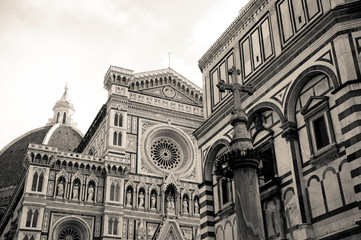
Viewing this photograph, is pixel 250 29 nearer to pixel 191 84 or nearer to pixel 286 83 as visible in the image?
pixel 286 83

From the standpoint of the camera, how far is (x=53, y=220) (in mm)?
28562

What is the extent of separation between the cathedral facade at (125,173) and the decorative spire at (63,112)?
42.9 metres

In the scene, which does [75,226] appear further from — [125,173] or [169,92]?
[169,92]

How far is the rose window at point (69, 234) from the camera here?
28.9m

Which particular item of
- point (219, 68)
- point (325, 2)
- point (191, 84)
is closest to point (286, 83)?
point (325, 2)

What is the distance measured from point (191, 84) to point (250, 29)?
23.5 metres

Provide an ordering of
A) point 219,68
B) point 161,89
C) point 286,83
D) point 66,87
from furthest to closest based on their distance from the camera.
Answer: point 66,87 → point 161,89 → point 219,68 → point 286,83

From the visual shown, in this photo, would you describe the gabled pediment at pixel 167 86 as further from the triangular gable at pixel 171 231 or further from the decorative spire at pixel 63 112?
the decorative spire at pixel 63 112

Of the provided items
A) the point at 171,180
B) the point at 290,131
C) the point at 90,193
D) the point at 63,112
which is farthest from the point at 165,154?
the point at 63,112

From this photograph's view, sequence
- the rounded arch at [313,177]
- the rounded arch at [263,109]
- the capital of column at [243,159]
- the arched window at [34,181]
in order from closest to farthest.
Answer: the capital of column at [243,159] < the rounded arch at [313,177] < the rounded arch at [263,109] < the arched window at [34,181]

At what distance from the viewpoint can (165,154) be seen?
3600 cm

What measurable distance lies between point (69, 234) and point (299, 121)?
2136cm

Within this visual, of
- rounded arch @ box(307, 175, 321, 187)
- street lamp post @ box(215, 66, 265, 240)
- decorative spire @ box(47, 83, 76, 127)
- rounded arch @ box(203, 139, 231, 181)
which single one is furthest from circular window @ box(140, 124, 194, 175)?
decorative spire @ box(47, 83, 76, 127)

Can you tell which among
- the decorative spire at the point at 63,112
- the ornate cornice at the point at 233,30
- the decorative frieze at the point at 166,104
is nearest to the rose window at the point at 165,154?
the decorative frieze at the point at 166,104
